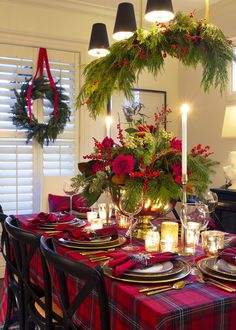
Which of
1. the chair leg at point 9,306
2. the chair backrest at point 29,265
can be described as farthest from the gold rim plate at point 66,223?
the chair leg at point 9,306

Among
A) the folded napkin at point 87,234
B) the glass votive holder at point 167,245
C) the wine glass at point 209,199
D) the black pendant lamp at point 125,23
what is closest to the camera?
the glass votive holder at point 167,245

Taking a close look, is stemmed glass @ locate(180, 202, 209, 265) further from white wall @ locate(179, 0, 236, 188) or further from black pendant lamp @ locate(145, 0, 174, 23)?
white wall @ locate(179, 0, 236, 188)

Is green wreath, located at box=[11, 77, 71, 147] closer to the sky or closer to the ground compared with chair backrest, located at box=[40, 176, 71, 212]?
closer to the sky

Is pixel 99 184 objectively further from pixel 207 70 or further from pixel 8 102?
pixel 8 102

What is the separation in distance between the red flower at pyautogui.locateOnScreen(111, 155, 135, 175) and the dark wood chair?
0.64m

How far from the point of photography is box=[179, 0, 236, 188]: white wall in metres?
4.18

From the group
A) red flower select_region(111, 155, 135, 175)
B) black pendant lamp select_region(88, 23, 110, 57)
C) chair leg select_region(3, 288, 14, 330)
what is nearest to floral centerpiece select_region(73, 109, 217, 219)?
red flower select_region(111, 155, 135, 175)

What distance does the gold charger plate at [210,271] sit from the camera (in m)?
1.32

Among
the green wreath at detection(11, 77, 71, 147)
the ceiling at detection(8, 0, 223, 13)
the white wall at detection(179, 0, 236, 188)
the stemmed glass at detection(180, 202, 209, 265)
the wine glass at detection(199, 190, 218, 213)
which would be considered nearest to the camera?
the stemmed glass at detection(180, 202, 209, 265)

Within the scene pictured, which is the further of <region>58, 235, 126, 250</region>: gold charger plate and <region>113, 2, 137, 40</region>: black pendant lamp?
<region>113, 2, 137, 40</region>: black pendant lamp

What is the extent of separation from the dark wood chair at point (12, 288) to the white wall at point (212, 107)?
2.66 metres

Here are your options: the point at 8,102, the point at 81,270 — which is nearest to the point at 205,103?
the point at 8,102

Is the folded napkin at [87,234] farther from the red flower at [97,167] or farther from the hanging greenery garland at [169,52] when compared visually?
the hanging greenery garland at [169,52]

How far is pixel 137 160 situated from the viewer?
6.13 feet
